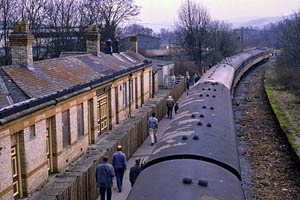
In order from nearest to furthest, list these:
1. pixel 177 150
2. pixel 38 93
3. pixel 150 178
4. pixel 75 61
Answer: pixel 150 178, pixel 177 150, pixel 38 93, pixel 75 61

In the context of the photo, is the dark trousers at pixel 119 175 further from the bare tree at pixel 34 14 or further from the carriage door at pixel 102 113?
the bare tree at pixel 34 14

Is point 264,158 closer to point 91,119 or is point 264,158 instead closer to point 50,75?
point 91,119

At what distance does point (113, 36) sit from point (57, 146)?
32840mm

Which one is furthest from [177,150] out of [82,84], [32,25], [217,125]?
[32,25]

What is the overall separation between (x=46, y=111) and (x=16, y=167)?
77.7 inches

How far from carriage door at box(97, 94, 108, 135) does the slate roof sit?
104 centimetres

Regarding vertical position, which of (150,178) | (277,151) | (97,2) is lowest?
(277,151)

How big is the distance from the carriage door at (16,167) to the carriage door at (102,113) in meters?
6.33

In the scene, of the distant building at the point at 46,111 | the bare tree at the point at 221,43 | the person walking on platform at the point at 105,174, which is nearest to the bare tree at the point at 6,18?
the distant building at the point at 46,111

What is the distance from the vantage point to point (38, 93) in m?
11.0

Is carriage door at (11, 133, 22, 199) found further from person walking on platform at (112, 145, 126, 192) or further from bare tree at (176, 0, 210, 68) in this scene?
bare tree at (176, 0, 210, 68)

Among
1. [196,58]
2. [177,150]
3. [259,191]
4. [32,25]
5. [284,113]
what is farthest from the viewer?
[196,58]

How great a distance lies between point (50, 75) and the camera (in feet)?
43.0

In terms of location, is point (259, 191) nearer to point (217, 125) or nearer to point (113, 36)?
point (217, 125)
